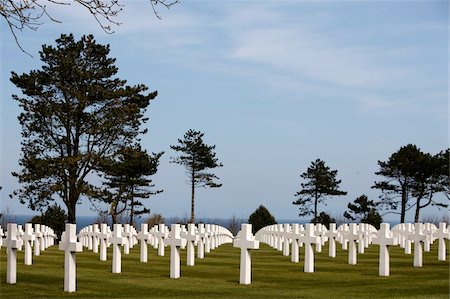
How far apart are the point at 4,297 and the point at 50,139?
35.1 m

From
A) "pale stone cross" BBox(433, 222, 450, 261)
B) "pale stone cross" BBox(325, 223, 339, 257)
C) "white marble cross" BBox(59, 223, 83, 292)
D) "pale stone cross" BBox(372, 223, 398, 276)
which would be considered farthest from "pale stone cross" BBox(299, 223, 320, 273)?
"white marble cross" BBox(59, 223, 83, 292)

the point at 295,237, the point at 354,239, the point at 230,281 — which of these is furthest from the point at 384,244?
the point at 295,237

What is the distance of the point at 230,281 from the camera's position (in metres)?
15.9

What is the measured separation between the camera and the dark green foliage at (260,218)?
5384 cm

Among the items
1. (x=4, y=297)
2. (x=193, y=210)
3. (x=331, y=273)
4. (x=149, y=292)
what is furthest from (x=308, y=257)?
(x=193, y=210)

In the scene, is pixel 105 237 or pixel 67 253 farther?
pixel 105 237

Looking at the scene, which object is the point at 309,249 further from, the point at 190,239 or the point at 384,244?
the point at 190,239

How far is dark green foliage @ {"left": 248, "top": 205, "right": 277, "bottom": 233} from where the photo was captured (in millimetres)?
53844

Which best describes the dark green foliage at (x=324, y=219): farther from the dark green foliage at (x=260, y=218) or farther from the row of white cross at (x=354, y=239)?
the row of white cross at (x=354, y=239)

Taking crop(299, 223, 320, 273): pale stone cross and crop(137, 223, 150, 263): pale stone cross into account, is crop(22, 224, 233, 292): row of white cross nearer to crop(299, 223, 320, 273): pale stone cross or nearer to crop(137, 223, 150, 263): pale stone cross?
crop(137, 223, 150, 263): pale stone cross

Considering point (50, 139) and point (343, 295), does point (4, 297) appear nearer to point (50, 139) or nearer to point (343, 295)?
point (343, 295)

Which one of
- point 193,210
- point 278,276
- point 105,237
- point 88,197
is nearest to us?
point 278,276

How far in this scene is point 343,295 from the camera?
43.9 ft

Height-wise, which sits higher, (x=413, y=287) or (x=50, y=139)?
(x=50, y=139)
